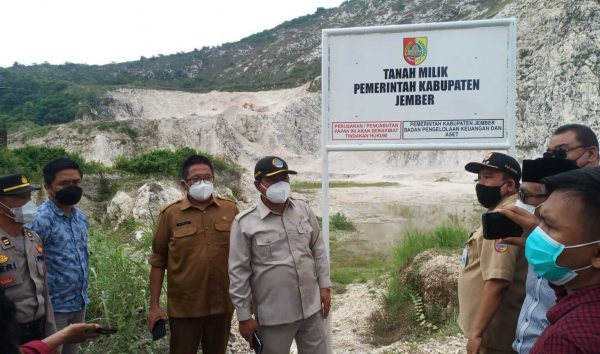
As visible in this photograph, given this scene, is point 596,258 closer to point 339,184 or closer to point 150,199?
point 150,199

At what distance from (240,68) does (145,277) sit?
72.6m

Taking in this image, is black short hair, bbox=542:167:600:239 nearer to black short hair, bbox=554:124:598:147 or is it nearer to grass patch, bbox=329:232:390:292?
black short hair, bbox=554:124:598:147

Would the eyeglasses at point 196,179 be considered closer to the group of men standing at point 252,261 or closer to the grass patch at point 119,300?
the group of men standing at point 252,261

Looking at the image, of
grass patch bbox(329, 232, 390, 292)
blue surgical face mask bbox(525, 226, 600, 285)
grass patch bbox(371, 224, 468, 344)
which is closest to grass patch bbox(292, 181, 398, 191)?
grass patch bbox(329, 232, 390, 292)

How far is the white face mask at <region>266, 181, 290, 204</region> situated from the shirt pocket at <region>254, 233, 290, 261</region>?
0.69 feet

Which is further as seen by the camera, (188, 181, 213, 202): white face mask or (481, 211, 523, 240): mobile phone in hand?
(188, 181, 213, 202): white face mask

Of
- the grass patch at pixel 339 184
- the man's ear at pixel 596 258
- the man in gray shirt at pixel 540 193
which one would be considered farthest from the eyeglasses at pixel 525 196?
the grass patch at pixel 339 184

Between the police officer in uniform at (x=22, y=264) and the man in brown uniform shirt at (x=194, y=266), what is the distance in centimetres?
66

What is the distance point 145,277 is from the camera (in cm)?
406

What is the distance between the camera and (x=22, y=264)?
2557mm

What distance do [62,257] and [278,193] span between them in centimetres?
139

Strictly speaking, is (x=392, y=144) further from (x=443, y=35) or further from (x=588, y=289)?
(x=588, y=289)

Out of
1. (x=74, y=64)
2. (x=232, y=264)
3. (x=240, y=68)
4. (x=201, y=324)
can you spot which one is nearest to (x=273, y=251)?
(x=232, y=264)

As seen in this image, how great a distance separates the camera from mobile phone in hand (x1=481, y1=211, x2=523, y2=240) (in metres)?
1.95
